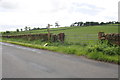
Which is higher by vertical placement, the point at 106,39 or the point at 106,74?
the point at 106,39

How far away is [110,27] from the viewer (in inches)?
1407

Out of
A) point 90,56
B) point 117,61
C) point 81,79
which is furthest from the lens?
point 90,56

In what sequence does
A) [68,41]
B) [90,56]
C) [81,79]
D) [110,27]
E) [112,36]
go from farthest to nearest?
[110,27], [68,41], [112,36], [90,56], [81,79]

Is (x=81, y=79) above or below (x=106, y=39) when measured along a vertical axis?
below

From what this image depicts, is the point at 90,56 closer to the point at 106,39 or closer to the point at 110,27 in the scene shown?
the point at 106,39

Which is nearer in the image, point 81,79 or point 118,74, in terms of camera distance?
point 81,79

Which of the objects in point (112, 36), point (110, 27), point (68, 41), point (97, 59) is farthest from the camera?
point (110, 27)

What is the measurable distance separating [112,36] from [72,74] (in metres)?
6.54

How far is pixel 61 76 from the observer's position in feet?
16.4

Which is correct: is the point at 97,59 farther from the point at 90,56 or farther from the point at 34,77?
the point at 34,77

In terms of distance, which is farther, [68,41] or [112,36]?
[68,41]

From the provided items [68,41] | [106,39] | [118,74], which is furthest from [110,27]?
[118,74]

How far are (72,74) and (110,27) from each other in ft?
110

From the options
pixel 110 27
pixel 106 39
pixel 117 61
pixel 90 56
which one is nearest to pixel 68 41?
pixel 106 39
